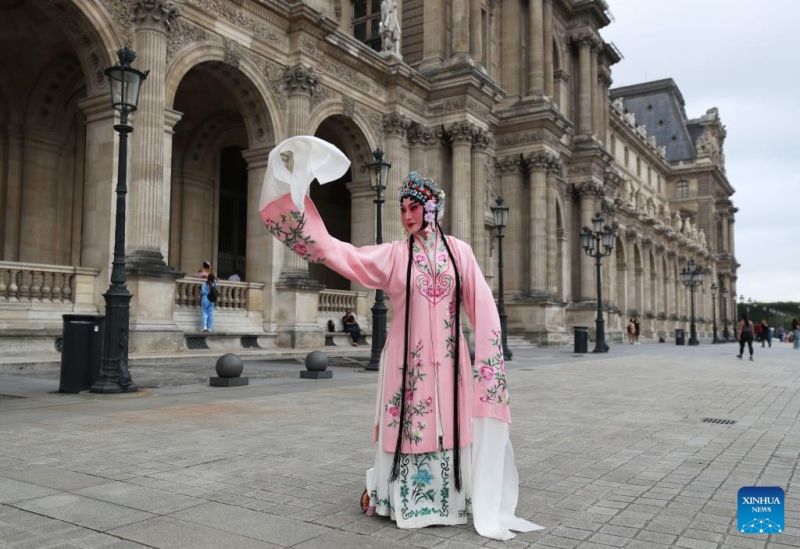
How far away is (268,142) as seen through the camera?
2052 cm

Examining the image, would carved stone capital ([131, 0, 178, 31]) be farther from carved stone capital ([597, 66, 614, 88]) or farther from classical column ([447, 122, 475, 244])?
carved stone capital ([597, 66, 614, 88])

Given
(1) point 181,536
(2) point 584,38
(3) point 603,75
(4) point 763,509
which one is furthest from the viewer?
(3) point 603,75

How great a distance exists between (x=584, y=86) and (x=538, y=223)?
1168 centimetres

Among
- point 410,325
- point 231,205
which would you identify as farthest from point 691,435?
point 231,205

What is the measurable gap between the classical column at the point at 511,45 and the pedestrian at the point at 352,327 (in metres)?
16.8

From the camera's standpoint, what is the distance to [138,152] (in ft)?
51.6

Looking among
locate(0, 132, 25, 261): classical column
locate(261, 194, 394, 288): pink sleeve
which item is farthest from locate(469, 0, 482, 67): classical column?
locate(261, 194, 394, 288): pink sleeve

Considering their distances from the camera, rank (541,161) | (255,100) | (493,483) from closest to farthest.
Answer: (493,483)
(255,100)
(541,161)

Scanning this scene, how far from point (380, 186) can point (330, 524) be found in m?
12.1

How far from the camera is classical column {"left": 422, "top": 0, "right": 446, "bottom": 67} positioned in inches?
1091

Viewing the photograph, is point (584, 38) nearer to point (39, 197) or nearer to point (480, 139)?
point (480, 139)

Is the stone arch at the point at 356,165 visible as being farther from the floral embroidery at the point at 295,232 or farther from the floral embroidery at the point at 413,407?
the floral embroidery at the point at 413,407

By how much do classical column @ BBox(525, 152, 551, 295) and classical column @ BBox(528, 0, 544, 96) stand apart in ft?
11.9

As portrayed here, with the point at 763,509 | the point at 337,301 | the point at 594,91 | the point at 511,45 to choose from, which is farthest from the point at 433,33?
the point at 763,509
